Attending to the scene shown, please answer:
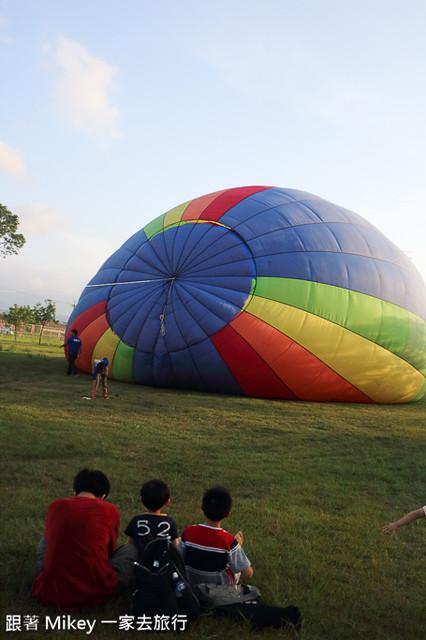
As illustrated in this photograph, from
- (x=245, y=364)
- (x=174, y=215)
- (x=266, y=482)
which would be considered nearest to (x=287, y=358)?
(x=245, y=364)

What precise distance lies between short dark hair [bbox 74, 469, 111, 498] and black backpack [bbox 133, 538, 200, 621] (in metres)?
0.50

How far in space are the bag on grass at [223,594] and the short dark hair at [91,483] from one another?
837 mm

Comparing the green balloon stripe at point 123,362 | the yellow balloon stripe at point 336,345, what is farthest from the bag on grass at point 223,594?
the green balloon stripe at point 123,362

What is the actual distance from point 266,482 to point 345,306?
18.8 ft

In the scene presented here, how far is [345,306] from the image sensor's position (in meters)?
9.97

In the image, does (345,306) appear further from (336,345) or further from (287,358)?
(287,358)

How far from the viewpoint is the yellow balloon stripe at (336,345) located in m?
9.70

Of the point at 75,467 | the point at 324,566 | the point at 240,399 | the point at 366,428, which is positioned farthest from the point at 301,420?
the point at 324,566

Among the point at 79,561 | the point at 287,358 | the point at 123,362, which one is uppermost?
the point at 287,358

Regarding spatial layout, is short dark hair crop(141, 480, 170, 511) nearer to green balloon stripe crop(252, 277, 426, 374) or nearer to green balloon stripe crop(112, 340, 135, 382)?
green balloon stripe crop(252, 277, 426, 374)

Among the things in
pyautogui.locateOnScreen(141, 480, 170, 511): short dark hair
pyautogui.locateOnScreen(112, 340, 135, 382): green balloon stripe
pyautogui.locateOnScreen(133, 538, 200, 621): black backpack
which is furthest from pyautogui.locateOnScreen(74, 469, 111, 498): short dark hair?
pyautogui.locateOnScreen(112, 340, 135, 382): green balloon stripe

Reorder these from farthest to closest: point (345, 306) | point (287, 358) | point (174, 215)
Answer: point (174, 215) → point (345, 306) → point (287, 358)

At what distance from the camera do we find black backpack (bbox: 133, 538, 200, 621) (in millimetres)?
2654

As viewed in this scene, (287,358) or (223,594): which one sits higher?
(287,358)
